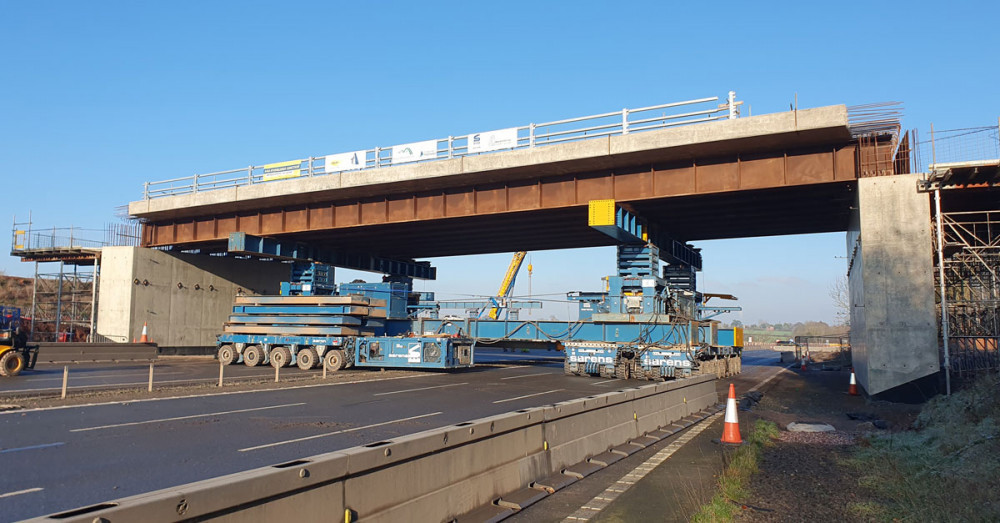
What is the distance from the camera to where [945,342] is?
18.0m

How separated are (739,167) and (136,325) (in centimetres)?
3226

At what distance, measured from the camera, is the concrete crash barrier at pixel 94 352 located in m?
29.2

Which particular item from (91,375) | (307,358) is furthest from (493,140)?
(91,375)

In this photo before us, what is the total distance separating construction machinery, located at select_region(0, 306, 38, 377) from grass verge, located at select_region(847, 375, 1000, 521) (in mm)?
24106

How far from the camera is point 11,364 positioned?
21.6 metres

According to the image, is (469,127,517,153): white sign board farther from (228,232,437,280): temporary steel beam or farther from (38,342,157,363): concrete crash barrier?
(38,342,157,363): concrete crash barrier

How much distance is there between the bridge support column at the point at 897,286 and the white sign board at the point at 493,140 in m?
12.9

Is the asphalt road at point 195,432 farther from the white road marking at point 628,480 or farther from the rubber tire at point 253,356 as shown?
the rubber tire at point 253,356

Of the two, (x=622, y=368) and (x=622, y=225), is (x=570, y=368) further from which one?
(x=622, y=225)

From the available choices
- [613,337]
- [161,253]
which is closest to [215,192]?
[161,253]

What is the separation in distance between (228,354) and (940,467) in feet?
96.5

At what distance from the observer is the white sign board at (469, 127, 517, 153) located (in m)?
26.6

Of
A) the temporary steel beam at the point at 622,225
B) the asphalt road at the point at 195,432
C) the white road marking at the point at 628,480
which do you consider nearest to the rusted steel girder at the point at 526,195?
the temporary steel beam at the point at 622,225

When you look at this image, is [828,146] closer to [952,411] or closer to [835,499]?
[952,411]
